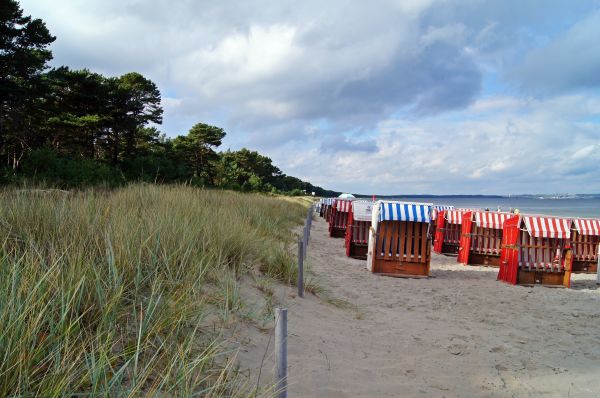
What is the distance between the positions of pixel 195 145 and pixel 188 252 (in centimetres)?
5827

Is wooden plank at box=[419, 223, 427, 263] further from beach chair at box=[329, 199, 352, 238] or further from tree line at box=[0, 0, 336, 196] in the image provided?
beach chair at box=[329, 199, 352, 238]

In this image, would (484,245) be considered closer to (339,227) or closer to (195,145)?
(339,227)

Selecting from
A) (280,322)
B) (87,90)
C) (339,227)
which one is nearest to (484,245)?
(339,227)

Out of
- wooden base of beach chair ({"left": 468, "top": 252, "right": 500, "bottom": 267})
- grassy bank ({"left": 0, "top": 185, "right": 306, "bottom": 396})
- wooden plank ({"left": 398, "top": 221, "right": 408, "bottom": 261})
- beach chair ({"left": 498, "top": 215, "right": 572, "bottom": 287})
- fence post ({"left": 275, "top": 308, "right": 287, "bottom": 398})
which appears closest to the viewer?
grassy bank ({"left": 0, "top": 185, "right": 306, "bottom": 396})

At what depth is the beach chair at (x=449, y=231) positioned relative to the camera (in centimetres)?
1633

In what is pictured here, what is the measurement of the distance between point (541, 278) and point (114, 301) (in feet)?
33.6

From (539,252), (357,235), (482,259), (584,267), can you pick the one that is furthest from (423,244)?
(584,267)

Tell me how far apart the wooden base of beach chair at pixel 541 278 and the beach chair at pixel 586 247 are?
3.03 metres

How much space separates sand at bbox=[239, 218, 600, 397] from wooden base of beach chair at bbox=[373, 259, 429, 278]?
5.34 feet

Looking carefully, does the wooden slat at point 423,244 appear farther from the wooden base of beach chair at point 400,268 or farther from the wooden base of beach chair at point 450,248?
the wooden base of beach chair at point 450,248

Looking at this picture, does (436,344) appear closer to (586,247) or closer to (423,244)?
(423,244)

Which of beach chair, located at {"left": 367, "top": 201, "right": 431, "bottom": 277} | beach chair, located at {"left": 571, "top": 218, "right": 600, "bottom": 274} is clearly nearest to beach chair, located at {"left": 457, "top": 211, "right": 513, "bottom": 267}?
beach chair, located at {"left": 571, "top": 218, "right": 600, "bottom": 274}

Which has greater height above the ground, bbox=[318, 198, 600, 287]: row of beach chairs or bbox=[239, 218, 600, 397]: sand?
bbox=[318, 198, 600, 287]: row of beach chairs

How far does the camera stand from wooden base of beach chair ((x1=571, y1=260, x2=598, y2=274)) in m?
12.8
